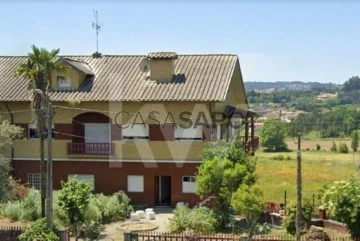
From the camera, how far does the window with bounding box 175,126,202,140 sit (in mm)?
36062

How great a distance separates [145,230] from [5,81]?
53.6ft

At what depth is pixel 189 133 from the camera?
3616 cm

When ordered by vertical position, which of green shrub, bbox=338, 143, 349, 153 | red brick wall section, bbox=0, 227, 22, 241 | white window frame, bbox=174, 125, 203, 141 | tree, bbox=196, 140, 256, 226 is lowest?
red brick wall section, bbox=0, 227, 22, 241

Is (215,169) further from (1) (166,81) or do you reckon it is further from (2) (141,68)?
(2) (141,68)

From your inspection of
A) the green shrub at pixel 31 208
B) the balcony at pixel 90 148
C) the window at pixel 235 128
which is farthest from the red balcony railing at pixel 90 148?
the window at pixel 235 128

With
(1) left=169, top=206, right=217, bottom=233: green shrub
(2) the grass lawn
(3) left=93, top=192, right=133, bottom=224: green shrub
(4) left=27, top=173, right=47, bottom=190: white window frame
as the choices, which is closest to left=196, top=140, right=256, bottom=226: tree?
(1) left=169, top=206, right=217, bottom=233: green shrub

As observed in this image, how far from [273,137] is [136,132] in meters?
72.9

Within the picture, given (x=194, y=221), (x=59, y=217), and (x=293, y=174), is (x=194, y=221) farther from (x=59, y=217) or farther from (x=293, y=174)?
(x=293, y=174)

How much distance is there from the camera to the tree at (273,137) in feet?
349

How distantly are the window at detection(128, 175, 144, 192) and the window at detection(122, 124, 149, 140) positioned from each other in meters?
2.51

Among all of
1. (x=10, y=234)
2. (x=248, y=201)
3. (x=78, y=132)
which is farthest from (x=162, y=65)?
(x=10, y=234)

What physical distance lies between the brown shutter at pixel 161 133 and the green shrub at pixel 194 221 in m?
7.37

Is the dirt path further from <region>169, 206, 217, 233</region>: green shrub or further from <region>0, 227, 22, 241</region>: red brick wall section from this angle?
<region>0, 227, 22, 241</region>: red brick wall section

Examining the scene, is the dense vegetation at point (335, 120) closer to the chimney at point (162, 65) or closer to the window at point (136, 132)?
the chimney at point (162, 65)
